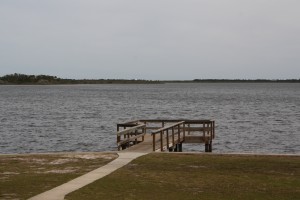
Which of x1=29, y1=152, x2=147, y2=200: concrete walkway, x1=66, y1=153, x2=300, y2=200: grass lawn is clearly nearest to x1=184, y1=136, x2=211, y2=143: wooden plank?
x1=29, y1=152, x2=147, y2=200: concrete walkway

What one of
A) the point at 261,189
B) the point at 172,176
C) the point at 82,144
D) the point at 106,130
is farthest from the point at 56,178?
the point at 106,130

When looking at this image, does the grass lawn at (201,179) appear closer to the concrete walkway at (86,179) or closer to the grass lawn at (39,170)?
the concrete walkway at (86,179)

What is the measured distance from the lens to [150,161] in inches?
704

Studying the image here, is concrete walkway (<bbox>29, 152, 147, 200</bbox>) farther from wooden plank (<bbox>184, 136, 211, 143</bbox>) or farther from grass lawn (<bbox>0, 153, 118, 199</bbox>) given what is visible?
wooden plank (<bbox>184, 136, 211, 143</bbox>)

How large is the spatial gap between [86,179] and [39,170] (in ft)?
8.18

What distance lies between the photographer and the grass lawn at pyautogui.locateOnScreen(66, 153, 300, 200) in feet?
41.6

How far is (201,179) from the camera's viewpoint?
14.6 meters

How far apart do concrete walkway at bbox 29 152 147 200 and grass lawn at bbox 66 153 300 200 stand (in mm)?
289

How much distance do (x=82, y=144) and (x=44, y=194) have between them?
25.2 metres

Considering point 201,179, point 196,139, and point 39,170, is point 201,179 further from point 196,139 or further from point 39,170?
point 196,139

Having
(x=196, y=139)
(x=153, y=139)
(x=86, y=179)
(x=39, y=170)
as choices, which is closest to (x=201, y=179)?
(x=86, y=179)

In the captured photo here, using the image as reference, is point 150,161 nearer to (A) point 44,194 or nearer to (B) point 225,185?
(B) point 225,185

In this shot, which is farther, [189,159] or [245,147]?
[245,147]

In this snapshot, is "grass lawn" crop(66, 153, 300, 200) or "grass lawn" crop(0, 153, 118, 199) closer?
"grass lawn" crop(66, 153, 300, 200)
